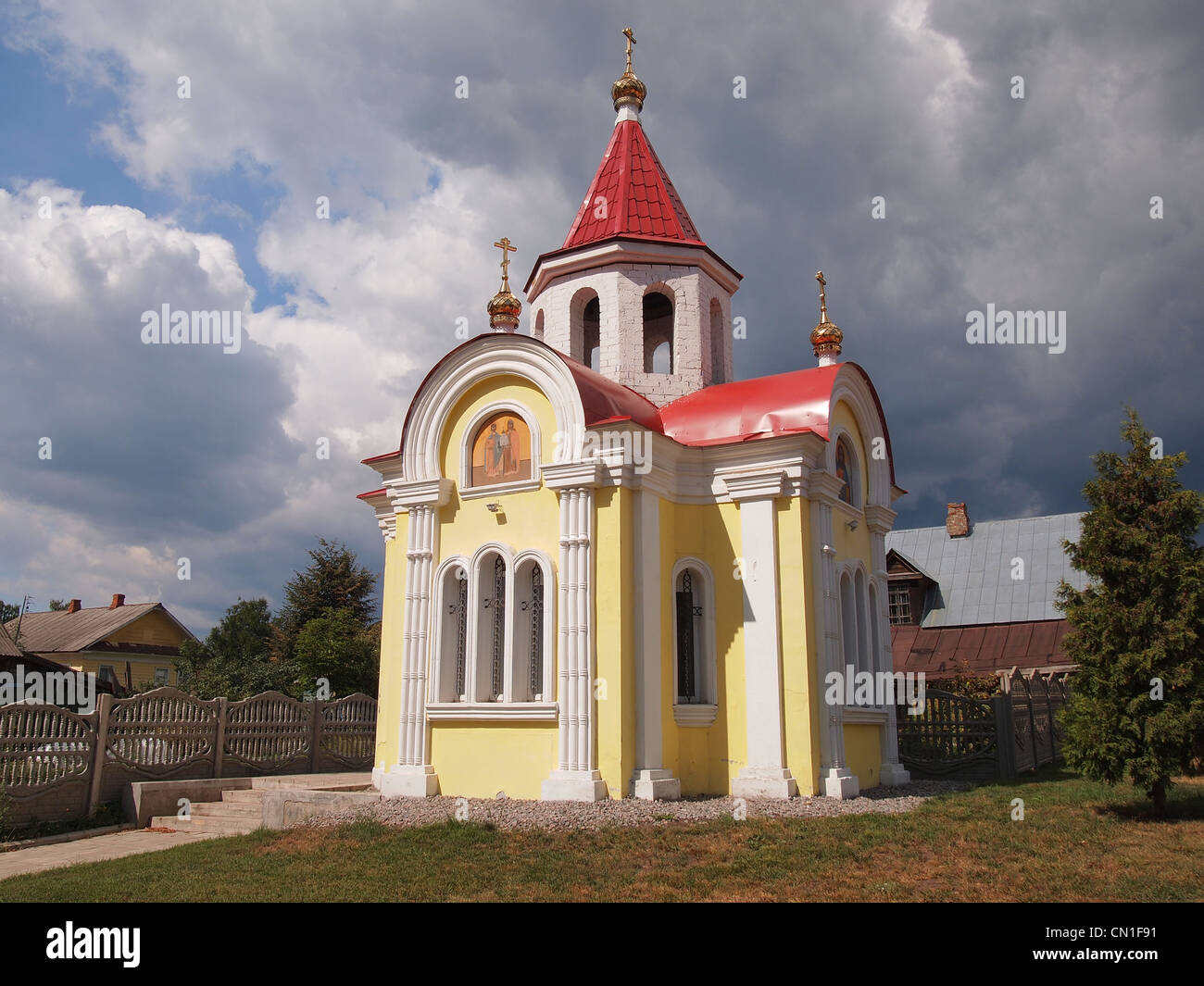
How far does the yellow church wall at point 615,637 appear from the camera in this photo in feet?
35.6

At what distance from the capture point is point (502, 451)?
1244 centimetres

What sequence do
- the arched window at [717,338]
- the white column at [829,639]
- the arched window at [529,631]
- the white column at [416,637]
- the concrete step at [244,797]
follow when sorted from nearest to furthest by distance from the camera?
the white column at [829,639] < the arched window at [529,631] < the white column at [416,637] < the concrete step at [244,797] < the arched window at [717,338]

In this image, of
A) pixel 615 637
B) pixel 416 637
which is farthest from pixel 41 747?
pixel 615 637

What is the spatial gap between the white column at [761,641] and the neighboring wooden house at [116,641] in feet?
93.2

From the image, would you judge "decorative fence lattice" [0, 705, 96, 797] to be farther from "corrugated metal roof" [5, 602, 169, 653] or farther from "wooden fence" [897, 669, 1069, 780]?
"corrugated metal roof" [5, 602, 169, 653]

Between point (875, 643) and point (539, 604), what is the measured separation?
18.0 feet

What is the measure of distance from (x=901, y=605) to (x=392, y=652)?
1674 cm

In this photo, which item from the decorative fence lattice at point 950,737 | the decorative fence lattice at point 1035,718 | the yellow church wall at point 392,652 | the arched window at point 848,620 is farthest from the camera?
the decorative fence lattice at point 1035,718

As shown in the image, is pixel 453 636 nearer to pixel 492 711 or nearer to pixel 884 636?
pixel 492 711

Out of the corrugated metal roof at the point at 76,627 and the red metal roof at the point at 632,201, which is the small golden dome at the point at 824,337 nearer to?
the red metal roof at the point at 632,201

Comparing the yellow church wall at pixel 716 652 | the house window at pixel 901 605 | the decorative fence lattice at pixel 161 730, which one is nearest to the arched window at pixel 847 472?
the yellow church wall at pixel 716 652

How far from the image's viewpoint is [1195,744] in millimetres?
9469
